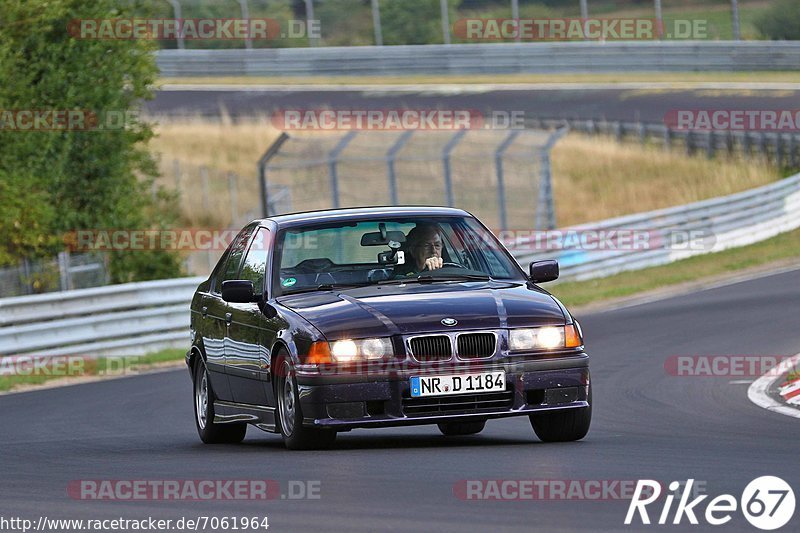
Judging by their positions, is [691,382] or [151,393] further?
[151,393]

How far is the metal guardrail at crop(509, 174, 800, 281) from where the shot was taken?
→ 26562 millimetres

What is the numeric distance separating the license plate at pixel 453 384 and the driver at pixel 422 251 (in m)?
1.26

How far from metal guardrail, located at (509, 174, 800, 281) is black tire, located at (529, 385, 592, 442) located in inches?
610

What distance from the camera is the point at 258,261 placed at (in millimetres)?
10766

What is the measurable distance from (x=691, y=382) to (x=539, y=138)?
50.7ft

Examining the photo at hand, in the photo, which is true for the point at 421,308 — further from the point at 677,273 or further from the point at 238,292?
the point at 677,273

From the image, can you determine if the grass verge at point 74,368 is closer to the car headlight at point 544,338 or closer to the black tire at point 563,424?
the black tire at point 563,424

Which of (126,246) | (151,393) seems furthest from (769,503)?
→ (126,246)

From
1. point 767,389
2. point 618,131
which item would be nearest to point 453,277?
point 767,389

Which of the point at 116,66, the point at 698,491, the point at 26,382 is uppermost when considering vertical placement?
the point at 116,66

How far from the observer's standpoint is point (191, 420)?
13.7 meters

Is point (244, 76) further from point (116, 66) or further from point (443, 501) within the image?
point (443, 501)

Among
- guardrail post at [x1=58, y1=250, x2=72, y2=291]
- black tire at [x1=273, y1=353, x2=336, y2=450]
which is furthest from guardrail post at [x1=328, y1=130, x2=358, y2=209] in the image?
black tire at [x1=273, y1=353, x2=336, y2=450]

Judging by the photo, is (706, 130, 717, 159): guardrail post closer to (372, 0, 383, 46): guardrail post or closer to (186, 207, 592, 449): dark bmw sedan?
(372, 0, 383, 46): guardrail post
